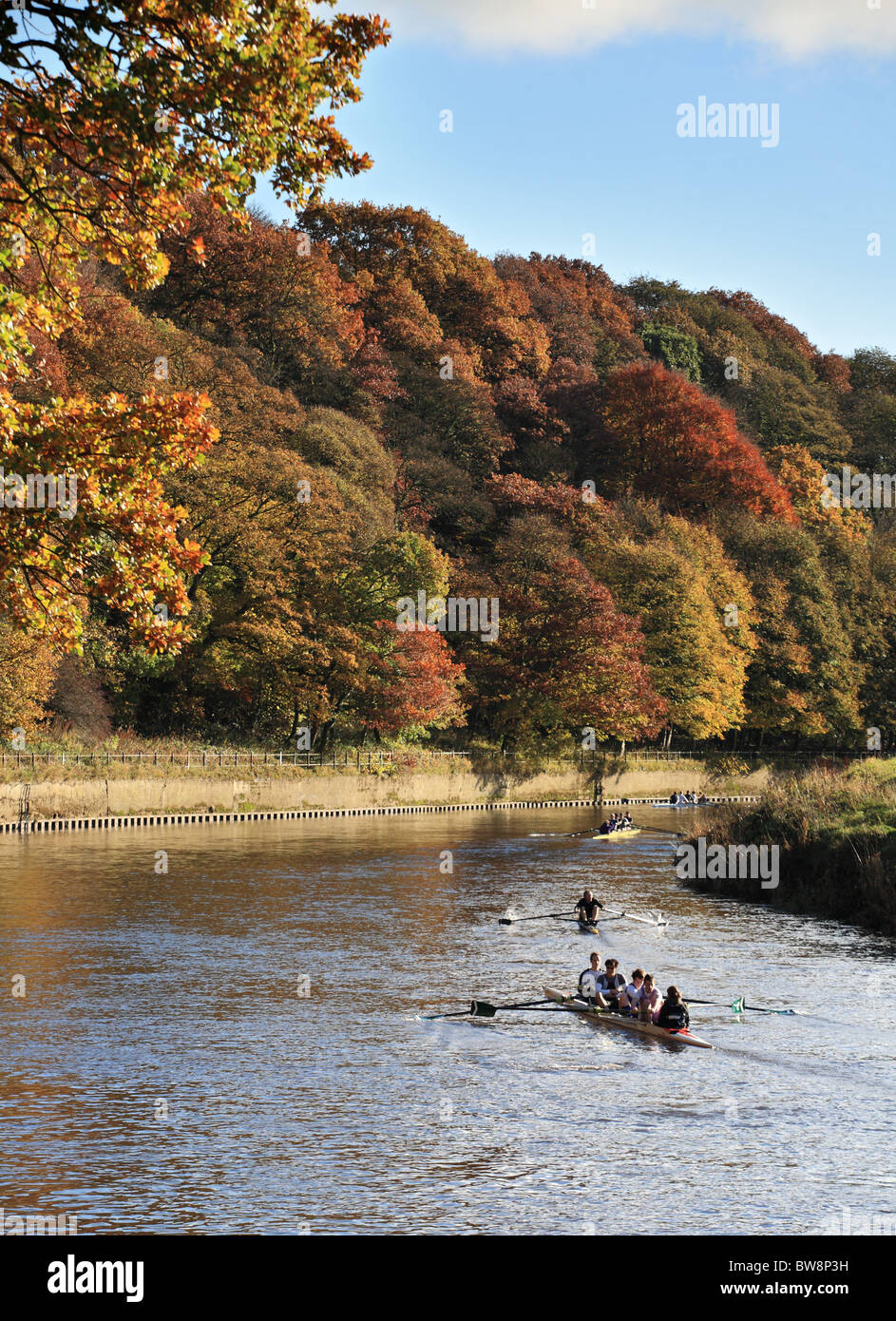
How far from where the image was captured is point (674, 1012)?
2511 cm

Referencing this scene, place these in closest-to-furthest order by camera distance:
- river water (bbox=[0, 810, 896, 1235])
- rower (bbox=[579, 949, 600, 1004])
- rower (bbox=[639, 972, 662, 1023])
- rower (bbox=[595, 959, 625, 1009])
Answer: river water (bbox=[0, 810, 896, 1235]) → rower (bbox=[639, 972, 662, 1023]) → rower (bbox=[595, 959, 625, 1009]) → rower (bbox=[579, 949, 600, 1004])

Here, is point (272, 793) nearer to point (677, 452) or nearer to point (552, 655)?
point (552, 655)

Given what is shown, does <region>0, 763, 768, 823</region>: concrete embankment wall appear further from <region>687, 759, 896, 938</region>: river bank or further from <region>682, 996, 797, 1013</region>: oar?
<region>682, 996, 797, 1013</region>: oar

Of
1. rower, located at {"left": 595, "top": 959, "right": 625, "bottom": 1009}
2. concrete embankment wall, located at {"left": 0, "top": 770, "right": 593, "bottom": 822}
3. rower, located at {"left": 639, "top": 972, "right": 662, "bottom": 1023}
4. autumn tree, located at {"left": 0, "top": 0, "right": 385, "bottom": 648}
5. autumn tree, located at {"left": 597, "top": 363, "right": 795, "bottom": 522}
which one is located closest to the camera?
autumn tree, located at {"left": 0, "top": 0, "right": 385, "bottom": 648}

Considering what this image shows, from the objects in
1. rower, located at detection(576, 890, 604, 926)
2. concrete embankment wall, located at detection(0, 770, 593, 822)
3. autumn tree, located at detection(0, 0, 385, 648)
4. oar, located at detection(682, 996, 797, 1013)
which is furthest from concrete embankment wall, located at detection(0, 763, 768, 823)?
autumn tree, located at detection(0, 0, 385, 648)

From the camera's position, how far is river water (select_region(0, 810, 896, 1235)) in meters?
16.5

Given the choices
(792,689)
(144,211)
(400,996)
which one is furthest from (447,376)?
(144,211)

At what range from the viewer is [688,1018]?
26.3 metres

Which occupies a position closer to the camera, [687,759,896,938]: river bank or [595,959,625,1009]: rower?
[595,959,625,1009]: rower

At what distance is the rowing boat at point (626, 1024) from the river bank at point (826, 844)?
12229mm

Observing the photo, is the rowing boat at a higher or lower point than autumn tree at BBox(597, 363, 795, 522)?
lower

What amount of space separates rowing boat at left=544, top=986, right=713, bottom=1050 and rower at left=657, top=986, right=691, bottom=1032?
91 millimetres
